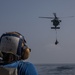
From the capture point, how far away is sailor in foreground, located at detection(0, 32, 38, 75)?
3.47 metres

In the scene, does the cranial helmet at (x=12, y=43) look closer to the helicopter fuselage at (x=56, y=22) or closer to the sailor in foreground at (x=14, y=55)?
the sailor in foreground at (x=14, y=55)

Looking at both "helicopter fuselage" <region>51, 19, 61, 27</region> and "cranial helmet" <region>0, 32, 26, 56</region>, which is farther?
"helicopter fuselage" <region>51, 19, 61, 27</region>

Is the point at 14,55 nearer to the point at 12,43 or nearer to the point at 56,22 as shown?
the point at 12,43

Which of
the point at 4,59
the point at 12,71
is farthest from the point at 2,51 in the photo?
the point at 12,71

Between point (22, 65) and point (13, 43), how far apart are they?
0.80ft

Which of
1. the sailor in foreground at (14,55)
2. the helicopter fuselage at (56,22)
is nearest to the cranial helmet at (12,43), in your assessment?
the sailor in foreground at (14,55)

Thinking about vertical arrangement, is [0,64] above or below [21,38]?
below

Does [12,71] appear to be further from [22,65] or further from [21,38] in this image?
[21,38]

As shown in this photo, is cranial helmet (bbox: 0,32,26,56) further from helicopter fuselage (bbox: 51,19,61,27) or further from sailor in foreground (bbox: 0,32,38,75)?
helicopter fuselage (bbox: 51,19,61,27)

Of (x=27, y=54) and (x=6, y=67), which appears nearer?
(x=6, y=67)

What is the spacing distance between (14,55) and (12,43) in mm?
124

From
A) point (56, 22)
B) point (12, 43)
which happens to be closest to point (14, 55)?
point (12, 43)

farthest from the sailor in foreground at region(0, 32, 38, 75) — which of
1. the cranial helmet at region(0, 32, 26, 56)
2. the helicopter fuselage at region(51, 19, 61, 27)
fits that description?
the helicopter fuselage at region(51, 19, 61, 27)

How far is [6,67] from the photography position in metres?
3.47
